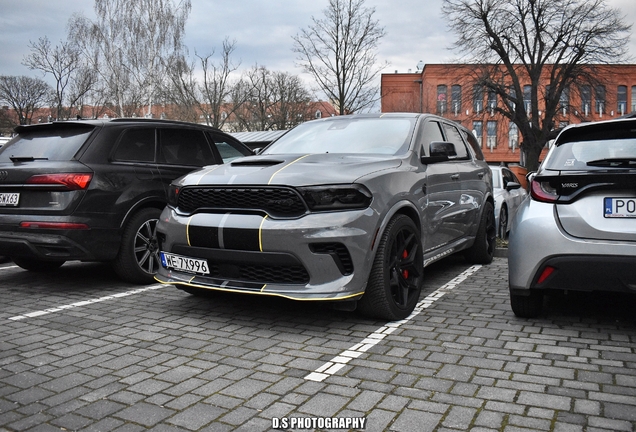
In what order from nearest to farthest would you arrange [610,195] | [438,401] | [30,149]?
[438,401]
[610,195]
[30,149]

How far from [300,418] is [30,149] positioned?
4.52 metres

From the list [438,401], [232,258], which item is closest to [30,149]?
[232,258]

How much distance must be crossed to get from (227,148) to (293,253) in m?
3.92

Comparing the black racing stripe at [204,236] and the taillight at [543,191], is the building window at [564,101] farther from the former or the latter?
the black racing stripe at [204,236]

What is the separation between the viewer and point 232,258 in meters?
4.22

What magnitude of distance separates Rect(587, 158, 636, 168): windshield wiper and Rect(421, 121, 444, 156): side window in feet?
5.59

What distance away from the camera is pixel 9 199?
18.5 ft

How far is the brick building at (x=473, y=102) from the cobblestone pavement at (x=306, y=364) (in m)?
32.8

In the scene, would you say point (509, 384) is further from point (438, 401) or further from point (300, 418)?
point (300, 418)

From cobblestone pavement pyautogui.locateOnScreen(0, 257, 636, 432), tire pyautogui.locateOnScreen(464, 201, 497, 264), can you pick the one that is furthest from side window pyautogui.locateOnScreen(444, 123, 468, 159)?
cobblestone pavement pyautogui.locateOnScreen(0, 257, 636, 432)

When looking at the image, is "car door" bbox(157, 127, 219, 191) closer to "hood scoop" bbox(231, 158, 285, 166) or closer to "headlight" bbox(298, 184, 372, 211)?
"hood scoop" bbox(231, 158, 285, 166)

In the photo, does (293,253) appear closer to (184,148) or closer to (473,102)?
(184,148)

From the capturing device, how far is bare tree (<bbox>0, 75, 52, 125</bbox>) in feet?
154

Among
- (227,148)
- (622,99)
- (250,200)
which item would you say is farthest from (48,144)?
(622,99)
